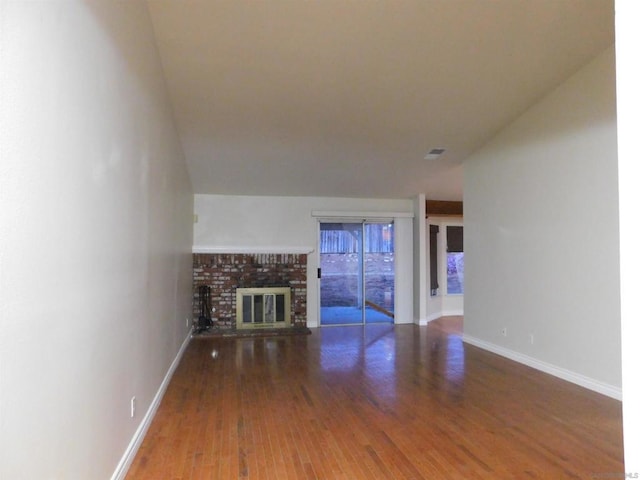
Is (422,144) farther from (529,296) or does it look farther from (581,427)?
(581,427)

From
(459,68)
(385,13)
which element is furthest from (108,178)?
(459,68)

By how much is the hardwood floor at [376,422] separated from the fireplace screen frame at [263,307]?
194cm

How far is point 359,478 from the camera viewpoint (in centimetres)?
218

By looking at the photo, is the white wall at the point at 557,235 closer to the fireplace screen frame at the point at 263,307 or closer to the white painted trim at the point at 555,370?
the white painted trim at the point at 555,370

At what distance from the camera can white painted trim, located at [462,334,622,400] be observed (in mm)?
→ 3492

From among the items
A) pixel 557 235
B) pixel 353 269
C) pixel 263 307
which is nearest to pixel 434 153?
pixel 557 235

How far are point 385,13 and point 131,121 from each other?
205cm

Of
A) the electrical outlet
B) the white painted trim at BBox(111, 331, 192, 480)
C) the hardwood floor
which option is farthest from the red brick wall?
the electrical outlet

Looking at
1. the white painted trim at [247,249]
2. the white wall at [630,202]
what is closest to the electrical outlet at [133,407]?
the white wall at [630,202]

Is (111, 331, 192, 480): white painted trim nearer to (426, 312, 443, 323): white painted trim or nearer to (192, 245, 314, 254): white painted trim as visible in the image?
(192, 245, 314, 254): white painted trim

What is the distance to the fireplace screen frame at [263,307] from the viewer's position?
6754mm

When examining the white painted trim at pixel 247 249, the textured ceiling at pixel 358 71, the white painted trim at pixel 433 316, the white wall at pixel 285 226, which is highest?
the textured ceiling at pixel 358 71

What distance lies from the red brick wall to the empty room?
1.6 inches

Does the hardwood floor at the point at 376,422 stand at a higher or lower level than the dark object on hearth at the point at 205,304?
lower
